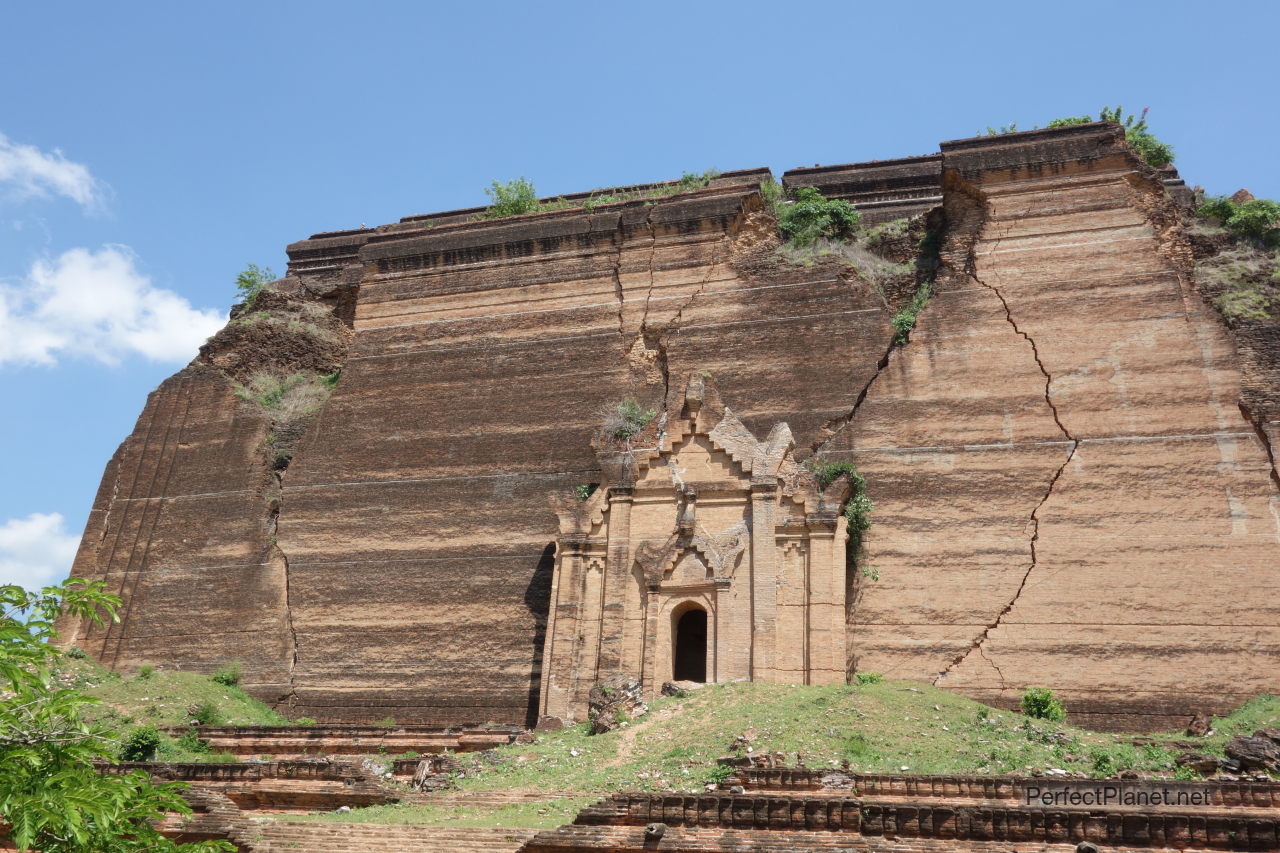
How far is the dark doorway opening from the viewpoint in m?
22.5

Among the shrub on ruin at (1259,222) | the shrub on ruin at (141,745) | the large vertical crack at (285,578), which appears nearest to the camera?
the shrub on ruin at (141,745)

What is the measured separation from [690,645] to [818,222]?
379 inches

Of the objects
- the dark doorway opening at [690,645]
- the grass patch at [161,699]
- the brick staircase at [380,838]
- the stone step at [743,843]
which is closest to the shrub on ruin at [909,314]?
the dark doorway opening at [690,645]

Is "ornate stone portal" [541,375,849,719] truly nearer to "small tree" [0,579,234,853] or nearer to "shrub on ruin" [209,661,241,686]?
"shrub on ruin" [209,661,241,686]

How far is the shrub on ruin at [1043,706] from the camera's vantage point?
1805 centimetres

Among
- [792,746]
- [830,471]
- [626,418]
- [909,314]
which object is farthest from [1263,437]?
[626,418]

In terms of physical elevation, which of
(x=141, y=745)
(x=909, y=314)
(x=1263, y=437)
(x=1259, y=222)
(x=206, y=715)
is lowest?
(x=141, y=745)

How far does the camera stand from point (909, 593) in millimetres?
20266

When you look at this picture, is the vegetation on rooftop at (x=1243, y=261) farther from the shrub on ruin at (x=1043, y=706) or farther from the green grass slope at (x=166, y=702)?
the green grass slope at (x=166, y=702)

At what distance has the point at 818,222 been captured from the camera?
25578 millimetres

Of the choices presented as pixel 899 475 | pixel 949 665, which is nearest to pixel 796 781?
pixel 949 665

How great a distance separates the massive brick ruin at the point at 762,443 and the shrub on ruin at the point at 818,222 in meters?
0.72

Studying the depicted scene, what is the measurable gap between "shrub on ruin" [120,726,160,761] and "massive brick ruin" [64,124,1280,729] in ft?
15.3

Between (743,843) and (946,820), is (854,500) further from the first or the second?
(743,843)
